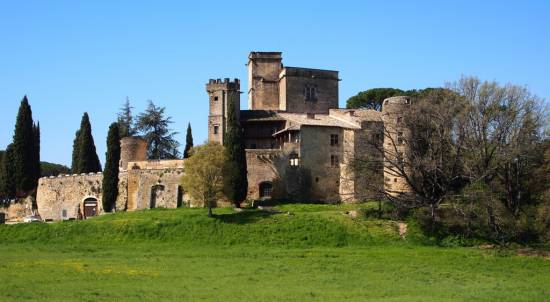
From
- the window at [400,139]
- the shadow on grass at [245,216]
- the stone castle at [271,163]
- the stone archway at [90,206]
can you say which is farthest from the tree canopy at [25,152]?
the window at [400,139]

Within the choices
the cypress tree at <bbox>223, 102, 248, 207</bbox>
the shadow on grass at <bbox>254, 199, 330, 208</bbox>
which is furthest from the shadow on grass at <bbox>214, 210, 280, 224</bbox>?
the shadow on grass at <bbox>254, 199, 330, 208</bbox>

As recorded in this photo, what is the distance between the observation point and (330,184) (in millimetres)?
60250

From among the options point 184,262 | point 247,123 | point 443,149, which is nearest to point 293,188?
point 247,123

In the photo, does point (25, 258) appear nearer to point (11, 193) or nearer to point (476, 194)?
point (476, 194)

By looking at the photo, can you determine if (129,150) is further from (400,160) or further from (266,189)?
(400,160)

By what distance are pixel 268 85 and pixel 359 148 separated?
17.7 m

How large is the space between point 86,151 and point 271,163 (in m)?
22.2

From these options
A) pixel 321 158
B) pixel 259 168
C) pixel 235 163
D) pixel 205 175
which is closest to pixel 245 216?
pixel 205 175

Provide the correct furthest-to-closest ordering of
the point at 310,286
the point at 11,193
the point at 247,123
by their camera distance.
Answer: the point at 11,193 → the point at 247,123 → the point at 310,286

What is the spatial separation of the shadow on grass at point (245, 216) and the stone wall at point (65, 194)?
18370mm

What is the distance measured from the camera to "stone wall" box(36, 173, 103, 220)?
65.2 meters

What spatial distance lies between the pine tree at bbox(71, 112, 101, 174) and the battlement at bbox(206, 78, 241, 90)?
16816 mm

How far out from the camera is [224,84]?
2448 inches

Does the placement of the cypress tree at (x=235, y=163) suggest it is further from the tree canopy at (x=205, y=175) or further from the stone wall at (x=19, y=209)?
the stone wall at (x=19, y=209)
